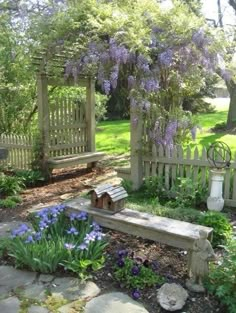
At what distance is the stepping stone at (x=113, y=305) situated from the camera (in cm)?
255

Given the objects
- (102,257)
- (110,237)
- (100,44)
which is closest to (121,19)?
(100,44)

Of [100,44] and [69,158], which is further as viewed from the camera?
[69,158]

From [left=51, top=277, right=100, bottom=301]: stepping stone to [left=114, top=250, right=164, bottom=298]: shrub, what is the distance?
231 millimetres

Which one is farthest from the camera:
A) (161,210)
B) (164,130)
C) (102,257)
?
(164,130)

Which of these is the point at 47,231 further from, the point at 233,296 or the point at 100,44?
the point at 100,44

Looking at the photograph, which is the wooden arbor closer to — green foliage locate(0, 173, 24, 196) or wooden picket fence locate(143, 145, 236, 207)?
green foliage locate(0, 173, 24, 196)

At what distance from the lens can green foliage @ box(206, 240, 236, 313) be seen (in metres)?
2.60

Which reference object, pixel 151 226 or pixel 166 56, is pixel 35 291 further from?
pixel 166 56

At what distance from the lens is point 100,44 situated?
509cm

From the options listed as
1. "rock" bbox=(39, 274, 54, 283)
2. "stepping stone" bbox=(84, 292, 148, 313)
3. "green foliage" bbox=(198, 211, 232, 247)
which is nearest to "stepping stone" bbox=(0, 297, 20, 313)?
"rock" bbox=(39, 274, 54, 283)

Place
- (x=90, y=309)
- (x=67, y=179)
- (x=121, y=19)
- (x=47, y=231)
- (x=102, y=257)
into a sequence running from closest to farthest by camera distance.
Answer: (x=90, y=309) < (x=102, y=257) < (x=47, y=231) < (x=121, y=19) < (x=67, y=179)

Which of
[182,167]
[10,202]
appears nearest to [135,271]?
[182,167]

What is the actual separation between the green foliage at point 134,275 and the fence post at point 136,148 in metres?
2.47

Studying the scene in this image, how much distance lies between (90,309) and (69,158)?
15.0 ft
